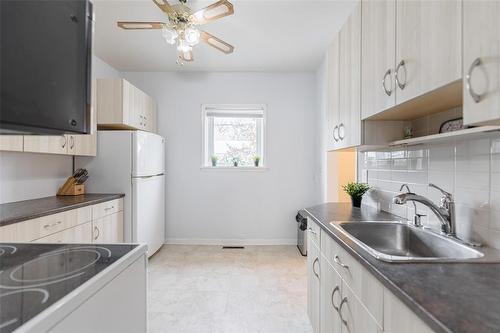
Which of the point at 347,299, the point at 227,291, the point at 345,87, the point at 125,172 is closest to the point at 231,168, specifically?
the point at 125,172

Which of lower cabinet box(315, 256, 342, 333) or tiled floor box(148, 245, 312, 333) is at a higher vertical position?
lower cabinet box(315, 256, 342, 333)

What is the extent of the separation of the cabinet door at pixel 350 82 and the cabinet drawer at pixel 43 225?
2188 mm

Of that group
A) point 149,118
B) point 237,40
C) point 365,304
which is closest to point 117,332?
point 365,304

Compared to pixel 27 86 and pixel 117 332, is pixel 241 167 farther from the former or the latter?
pixel 27 86

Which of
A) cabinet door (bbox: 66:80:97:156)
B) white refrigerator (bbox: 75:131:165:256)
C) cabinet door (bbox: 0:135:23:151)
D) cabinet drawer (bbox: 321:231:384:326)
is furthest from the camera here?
white refrigerator (bbox: 75:131:165:256)

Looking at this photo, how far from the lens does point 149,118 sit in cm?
381

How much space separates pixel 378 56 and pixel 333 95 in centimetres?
79

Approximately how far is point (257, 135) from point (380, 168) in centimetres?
239

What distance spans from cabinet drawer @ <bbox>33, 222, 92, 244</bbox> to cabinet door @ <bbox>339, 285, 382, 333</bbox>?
179cm

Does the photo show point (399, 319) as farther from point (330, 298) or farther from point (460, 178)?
point (460, 178)

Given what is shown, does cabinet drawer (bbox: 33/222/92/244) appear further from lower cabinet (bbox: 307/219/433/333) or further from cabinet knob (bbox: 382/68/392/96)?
cabinet knob (bbox: 382/68/392/96)

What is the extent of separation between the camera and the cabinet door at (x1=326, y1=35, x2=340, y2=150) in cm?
210

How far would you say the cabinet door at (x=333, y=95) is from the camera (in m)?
2.10

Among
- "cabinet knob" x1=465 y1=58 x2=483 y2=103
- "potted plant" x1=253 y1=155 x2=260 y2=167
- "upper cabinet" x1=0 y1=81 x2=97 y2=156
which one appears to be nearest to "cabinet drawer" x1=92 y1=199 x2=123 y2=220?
"upper cabinet" x1=0 y1=81 x2=97 y2=156
